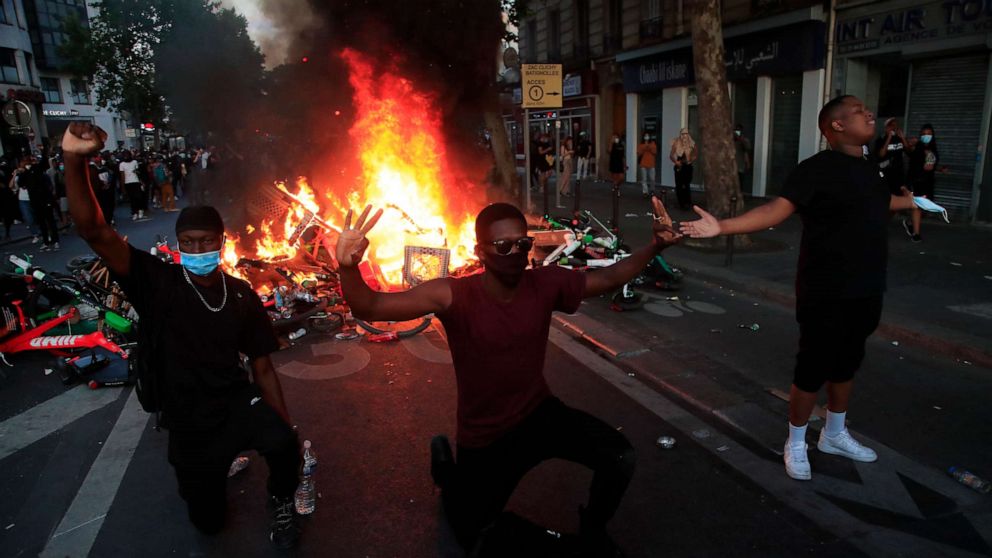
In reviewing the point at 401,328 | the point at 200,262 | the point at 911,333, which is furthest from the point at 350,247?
the point at 911,333

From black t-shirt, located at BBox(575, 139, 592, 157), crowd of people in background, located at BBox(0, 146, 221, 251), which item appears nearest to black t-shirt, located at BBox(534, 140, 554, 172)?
black t-shirt, located at BBox(575, 139, 592, 157)

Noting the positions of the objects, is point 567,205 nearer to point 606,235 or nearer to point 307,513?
point 606,235

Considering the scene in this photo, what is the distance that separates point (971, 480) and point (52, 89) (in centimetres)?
5689

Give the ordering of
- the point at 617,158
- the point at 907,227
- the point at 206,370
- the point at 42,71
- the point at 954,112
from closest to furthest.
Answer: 1. the point at 206,370
2. the point at 907,227
3. the point at 954,112
4. the point at 617,158
5. the point at 42,71

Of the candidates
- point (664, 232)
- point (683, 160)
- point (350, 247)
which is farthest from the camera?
point (683, 160)

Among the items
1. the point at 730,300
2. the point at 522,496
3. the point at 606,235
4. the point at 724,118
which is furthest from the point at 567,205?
the point at 522,496

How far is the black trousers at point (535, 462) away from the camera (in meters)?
2.80

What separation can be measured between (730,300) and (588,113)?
1919 cm

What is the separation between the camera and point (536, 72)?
1301 cm

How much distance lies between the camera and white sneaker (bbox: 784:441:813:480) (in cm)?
372

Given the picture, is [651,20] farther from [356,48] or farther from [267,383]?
[267,383]

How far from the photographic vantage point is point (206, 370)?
3.14 m

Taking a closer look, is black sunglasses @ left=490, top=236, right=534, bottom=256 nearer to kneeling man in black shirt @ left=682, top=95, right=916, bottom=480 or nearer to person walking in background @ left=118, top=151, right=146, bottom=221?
kneeling man in black shirt @ left=682, top=95, right=916, bottom=480

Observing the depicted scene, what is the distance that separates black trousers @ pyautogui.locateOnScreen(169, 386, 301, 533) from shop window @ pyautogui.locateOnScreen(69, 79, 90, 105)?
5215cm
